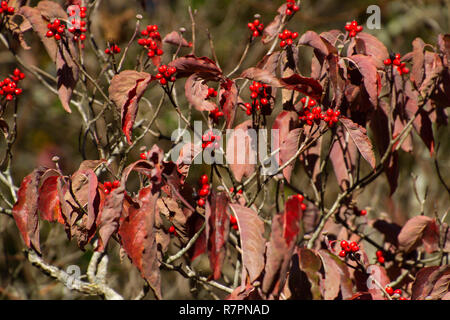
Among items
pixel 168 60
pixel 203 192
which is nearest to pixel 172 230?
pixel 203 192

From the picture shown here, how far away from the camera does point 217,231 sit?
1.33 metres

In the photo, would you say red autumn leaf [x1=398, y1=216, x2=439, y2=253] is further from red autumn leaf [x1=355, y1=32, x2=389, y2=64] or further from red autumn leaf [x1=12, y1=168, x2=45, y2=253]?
red autumn leaf [x1=12, y1=168, x2=45, y2=253]

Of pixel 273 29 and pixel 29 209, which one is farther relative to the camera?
pixel 273 29

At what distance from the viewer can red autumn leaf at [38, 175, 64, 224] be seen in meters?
1.56

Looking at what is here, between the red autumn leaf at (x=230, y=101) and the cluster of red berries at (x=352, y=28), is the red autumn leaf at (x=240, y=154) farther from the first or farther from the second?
the cluster of red berries at (x=352, y=28)

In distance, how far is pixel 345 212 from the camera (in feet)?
7.11

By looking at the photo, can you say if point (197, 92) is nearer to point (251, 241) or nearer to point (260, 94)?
point (260, 94)

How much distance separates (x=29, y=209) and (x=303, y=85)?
2.96 ft

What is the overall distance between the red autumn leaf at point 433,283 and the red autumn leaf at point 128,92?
1.06 metres

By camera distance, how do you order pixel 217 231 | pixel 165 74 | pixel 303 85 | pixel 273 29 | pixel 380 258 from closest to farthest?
pixel 217 231 < pixel 303 85 < pixel 165 74 < pixel 273 29 < pixel 380 258

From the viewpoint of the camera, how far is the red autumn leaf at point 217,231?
1.31m

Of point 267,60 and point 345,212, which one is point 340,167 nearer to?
point 345,212
